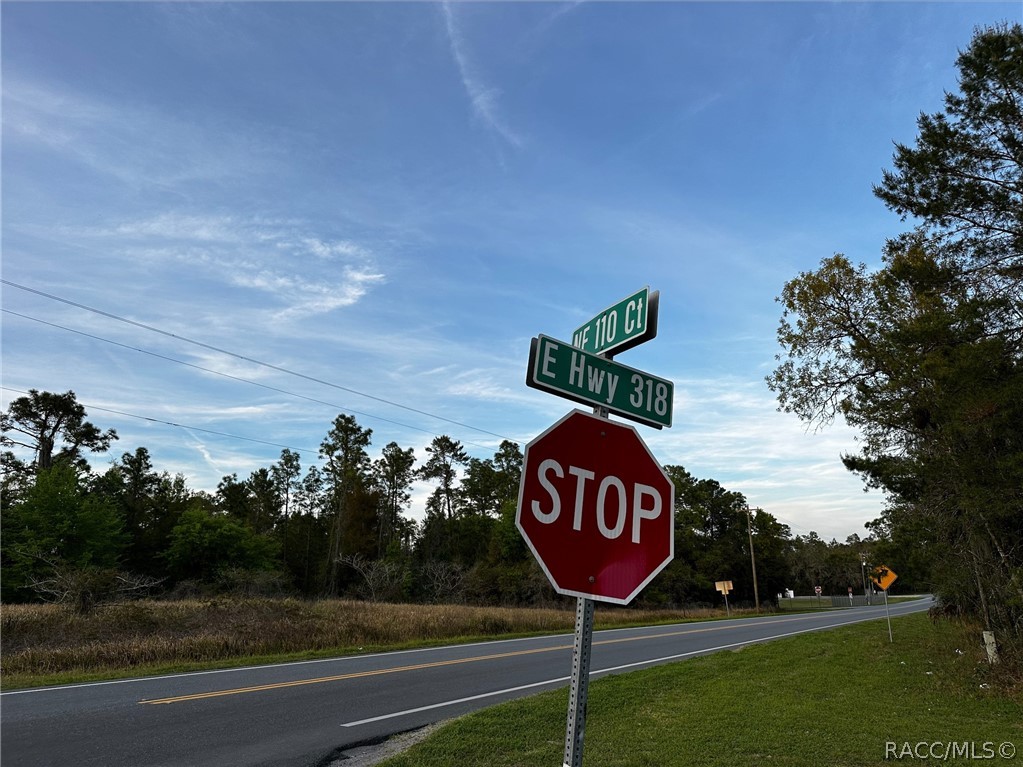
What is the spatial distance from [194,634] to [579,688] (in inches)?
654

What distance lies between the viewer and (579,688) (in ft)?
8.05

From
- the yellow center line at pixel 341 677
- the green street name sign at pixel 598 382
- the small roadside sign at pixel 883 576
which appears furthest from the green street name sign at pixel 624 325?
the small roadside sign at pixel 883 576

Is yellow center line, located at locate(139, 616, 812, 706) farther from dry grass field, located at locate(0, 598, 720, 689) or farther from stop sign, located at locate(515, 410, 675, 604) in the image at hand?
stop sign, located at locate(515, 410, 675, 604)

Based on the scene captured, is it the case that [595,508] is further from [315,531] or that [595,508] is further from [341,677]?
[315,531]

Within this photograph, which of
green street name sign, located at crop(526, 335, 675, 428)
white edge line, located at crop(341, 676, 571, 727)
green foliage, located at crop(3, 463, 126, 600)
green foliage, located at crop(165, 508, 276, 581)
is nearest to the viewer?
green street name sign, located at crop(526, 335, 675, 428)

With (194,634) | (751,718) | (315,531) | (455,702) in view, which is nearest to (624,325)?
(751,718)

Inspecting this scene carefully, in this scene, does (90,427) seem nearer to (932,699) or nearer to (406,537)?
(406,537)

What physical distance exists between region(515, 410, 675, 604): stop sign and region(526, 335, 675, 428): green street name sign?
0.15 meters

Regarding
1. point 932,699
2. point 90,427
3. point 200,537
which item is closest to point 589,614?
point 932,699

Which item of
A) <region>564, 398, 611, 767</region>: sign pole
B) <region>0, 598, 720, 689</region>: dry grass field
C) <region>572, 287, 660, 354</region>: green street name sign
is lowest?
<region>0, 598, 720, 689</region>: dry grass field

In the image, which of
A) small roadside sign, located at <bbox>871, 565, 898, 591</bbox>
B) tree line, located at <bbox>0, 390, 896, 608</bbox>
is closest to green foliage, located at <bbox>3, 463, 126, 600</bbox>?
tree line, located at <bbox>0, 390, 896, 608</bbox>

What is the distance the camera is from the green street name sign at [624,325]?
2988mm

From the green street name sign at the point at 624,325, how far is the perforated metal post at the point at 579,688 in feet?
4.21

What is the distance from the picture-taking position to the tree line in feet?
126
